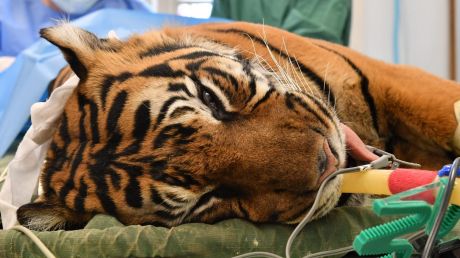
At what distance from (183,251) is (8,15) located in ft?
8.76

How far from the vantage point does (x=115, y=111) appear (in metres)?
1.04

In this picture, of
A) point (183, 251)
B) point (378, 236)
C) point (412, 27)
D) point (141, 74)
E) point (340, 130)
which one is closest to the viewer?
point (378, 236)

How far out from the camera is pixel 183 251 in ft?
2.75

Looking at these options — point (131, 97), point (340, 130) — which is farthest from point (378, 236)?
point (131, 97)

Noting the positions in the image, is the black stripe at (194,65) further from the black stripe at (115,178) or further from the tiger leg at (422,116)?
the tiger leg at (422,116)

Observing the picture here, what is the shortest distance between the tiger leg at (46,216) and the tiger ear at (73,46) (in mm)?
291

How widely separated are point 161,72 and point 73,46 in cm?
23

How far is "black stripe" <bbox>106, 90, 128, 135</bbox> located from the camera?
1.02 m

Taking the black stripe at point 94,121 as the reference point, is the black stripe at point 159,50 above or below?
above

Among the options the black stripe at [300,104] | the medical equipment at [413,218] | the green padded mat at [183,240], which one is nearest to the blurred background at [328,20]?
the black stripe at [300,104]

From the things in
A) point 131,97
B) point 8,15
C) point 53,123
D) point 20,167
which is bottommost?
→ point 8,15

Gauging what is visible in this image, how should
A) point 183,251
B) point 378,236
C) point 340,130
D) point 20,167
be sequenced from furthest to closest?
point 20,167
point 340,130
point 183,251
point 378,236

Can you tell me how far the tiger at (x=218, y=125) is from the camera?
87 cm

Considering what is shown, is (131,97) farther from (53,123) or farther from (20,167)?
(20,167)
